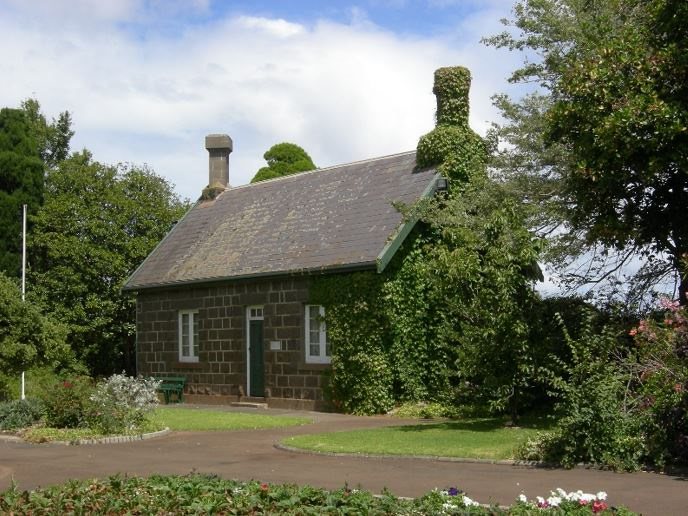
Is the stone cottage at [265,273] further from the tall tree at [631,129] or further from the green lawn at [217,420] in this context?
the tall tree at [631,129]

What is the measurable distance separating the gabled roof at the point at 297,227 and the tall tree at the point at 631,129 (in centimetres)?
516

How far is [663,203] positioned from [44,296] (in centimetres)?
2419

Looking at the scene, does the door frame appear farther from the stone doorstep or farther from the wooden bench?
the wooden bench

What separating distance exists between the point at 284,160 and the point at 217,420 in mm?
29217

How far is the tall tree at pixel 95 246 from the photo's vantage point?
3450cm

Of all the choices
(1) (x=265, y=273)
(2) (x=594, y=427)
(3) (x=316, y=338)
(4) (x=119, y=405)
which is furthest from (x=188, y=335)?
(2) (x=594, y=427)

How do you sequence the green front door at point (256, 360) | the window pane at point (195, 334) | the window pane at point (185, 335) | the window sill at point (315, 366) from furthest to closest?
the window pane at point (185, 335) → the window pane at point (195, 334) → the green front door at point (256, 360) → the window sill at point (315, 366)

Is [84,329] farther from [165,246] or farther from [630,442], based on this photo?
[630,442]

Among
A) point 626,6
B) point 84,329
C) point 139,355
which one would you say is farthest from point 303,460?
point 84,329

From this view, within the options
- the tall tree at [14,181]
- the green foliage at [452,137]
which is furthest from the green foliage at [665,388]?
the tall tree at [14,181]

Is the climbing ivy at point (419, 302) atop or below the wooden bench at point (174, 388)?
atop

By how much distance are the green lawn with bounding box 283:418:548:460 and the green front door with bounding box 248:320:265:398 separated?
7.19 m

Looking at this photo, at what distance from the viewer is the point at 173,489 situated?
8.98m

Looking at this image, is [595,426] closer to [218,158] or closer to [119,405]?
[119,405]
